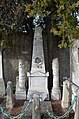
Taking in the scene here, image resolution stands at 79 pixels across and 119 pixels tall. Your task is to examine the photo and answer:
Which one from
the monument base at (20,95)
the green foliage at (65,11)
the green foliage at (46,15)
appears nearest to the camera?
the green foliage at (65,11)

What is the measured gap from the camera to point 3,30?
10.6 m

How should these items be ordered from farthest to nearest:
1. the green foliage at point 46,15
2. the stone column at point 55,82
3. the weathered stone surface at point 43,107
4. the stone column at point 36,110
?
1. the stone column at point 55,82
2. the green foliage at point 46,15
3. the weathered stone surface at point 43,107
4. the stone column at point 36,110

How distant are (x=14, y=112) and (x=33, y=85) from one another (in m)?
2.51

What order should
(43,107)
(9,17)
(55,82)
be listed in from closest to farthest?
(43,107)
(55,82)
(9,17)

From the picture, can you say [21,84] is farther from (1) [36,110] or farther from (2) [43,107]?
(1) [36,110]

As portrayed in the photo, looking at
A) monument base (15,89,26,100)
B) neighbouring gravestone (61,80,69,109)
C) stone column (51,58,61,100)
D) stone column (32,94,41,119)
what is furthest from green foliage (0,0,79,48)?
stone column (32,94,41,119)

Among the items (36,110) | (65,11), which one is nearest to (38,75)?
→ (65,11)

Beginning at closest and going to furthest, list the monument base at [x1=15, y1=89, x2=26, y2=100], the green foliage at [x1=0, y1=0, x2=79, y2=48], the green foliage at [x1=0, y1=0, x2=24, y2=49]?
the green foliage at [x1=0, y1=0, x2=79, y2=48] → the monument base at [x1=15, y1=89, x2=26, y2=100] → the green foliage at [x1=0, y1=0, x2=24, y2=49]

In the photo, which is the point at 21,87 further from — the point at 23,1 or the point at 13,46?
the point at 23,1

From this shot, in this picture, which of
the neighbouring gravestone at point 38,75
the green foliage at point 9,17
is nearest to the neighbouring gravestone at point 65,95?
the neighbouring gravestone at point 38,75

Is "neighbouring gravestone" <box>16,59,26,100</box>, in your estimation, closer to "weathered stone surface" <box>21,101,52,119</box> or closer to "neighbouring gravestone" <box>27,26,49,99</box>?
"neighbouring gravestone" <box>27,26,49,99</box>

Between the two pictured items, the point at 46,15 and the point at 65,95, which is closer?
the point at 65,95

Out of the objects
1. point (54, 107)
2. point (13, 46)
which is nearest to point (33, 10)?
point (13, 46)

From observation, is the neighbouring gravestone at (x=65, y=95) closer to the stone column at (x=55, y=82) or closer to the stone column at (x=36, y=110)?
the stone column at (x=55, y=82)
